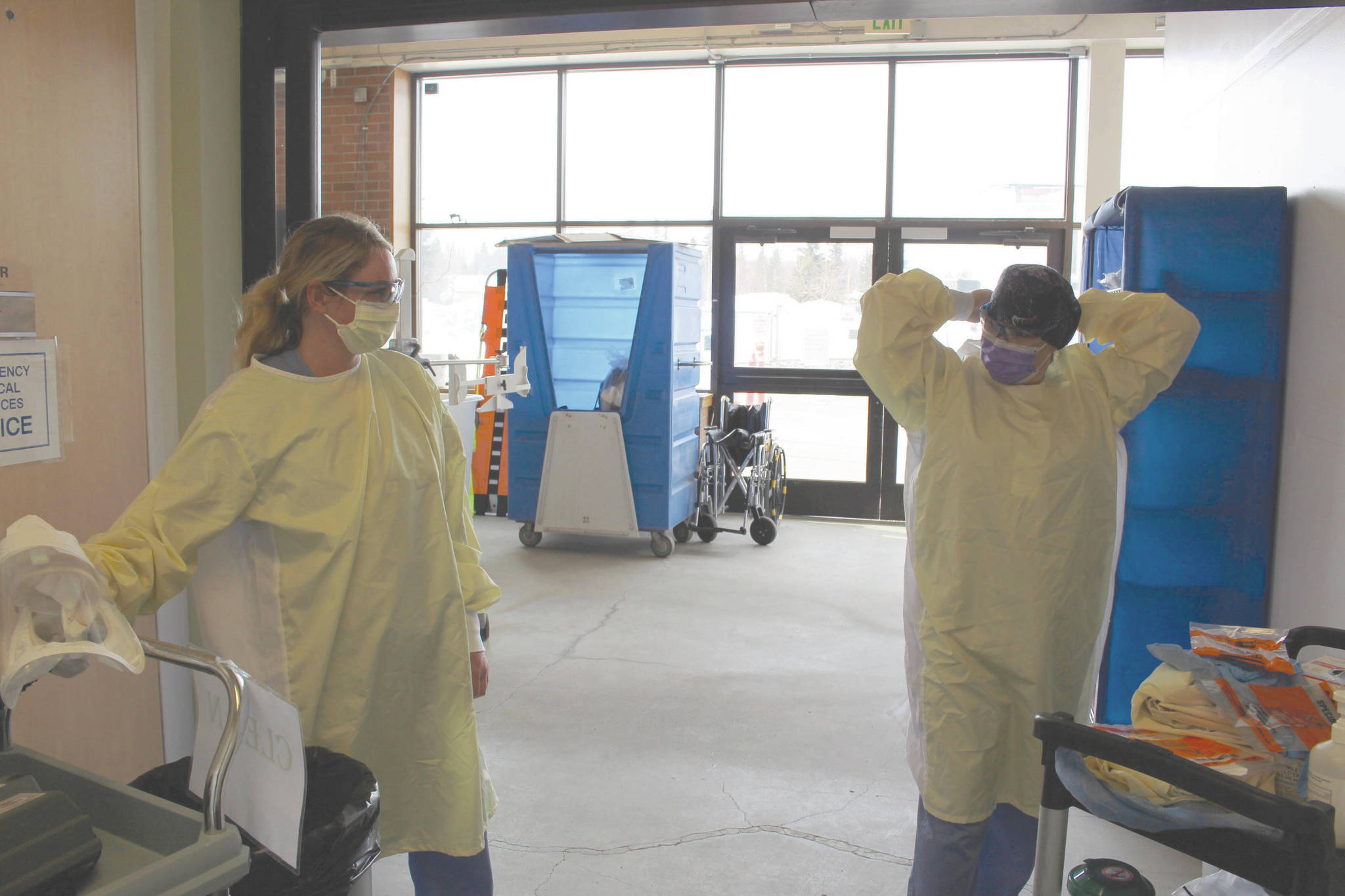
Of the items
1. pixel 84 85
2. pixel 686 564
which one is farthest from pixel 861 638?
pixel 84 85

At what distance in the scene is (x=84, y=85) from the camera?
1.93 metres

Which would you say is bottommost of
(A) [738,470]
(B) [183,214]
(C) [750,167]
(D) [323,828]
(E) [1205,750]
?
(A) [738,470]

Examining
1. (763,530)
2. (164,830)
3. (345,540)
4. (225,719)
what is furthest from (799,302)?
(164,830)

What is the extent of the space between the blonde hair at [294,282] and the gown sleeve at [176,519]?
0.17m

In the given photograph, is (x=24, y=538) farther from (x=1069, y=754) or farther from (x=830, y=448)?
(x=830, y=448)

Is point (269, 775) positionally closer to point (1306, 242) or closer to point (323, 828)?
point (323, 828)

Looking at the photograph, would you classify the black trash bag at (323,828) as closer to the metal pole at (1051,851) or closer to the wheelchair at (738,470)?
the metal pole at (1051,851)

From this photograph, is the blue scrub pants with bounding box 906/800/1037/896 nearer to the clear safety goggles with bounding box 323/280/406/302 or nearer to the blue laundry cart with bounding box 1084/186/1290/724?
the blue laundry cart with bounding box 1084/186/1290/724

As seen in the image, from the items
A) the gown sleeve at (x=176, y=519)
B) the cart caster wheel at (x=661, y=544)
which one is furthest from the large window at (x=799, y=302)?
the gown sleeve at (x=176, y=519)

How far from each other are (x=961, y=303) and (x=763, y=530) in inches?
168

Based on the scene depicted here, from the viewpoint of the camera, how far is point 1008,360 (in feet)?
5.75

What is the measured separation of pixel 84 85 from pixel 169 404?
27.1 inches

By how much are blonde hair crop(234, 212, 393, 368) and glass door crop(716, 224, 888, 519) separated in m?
5.47

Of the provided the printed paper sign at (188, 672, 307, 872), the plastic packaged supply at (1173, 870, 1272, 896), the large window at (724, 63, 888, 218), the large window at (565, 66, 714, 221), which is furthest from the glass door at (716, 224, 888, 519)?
the printed paper sign at (188, 672, 307, 872)
